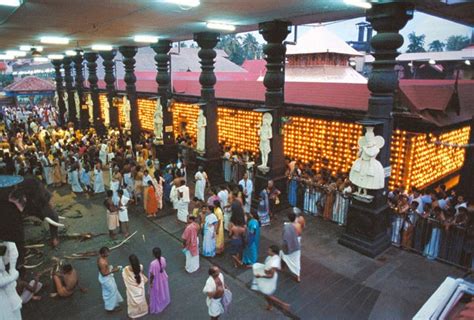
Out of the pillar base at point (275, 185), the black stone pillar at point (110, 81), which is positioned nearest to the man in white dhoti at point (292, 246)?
the pillar base at point (275, 185)

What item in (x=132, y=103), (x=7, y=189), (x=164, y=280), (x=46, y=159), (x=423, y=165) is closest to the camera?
(x=164, y=280)

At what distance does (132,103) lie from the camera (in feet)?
60.0

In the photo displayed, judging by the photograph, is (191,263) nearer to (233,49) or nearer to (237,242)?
(237,242)

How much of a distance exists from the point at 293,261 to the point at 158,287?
9.72ft

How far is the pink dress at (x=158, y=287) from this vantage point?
652 centimetres

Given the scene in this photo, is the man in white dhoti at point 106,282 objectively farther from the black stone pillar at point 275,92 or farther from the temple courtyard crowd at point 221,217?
the black stone pillar at point 275,92

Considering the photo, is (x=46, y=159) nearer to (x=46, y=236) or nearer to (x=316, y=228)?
(x=46, y=236)

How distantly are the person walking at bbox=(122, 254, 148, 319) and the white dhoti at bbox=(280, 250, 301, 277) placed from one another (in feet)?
10.1

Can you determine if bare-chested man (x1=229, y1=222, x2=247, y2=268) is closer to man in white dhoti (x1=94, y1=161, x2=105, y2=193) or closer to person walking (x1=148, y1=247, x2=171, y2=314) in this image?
person walking (x1=148, y1=247, x2=171, y2=314)

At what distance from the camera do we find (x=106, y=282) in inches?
259

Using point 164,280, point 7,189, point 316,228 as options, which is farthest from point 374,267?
point 7,189

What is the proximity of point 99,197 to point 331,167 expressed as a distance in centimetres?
912

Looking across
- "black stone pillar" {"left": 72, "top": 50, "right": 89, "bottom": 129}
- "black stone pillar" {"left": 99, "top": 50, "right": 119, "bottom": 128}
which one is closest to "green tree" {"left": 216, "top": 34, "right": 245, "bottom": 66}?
"black stone pillar" {"left": 72, "top": 50, "right": 89, "bottom": 129}

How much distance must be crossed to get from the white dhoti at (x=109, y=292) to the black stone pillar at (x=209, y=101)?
7.80 meters
